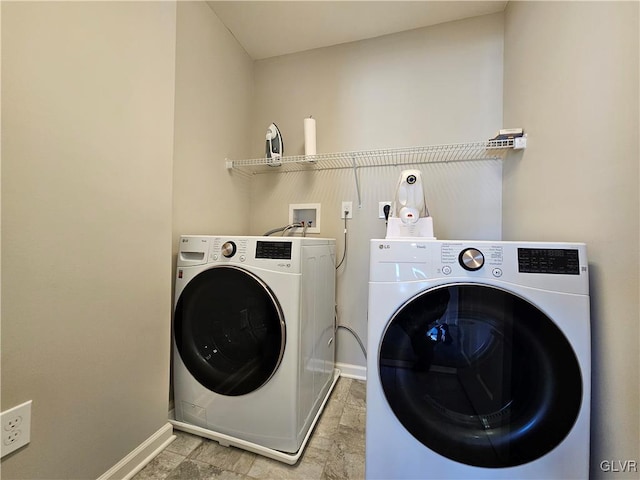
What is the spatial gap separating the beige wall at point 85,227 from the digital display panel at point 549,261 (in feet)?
4.46

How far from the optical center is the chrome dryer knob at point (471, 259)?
0.76 meters

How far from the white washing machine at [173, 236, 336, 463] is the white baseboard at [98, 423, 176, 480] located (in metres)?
0.07

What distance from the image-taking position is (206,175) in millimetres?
1458

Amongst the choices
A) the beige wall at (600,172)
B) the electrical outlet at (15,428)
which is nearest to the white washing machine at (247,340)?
the electrical outlet at (15,428)

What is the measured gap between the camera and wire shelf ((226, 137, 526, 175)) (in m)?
1.42

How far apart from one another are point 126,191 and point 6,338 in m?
0.53

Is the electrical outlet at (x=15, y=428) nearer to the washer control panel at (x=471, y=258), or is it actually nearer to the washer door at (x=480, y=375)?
the washer door at (x=480, y=375)

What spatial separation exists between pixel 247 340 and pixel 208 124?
1.27 meters

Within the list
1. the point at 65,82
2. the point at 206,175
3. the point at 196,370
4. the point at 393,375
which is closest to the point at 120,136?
the point at 65,82

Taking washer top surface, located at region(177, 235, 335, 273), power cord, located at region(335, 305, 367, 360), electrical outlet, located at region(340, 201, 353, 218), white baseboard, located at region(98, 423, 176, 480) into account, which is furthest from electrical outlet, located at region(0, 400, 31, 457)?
electrical outlet, located at region(340, 201, 353, 218)

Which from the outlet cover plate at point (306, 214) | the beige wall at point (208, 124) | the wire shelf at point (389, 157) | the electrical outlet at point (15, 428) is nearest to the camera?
the electrical outlet at point (15, 428)

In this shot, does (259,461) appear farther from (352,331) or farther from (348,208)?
(348,208)

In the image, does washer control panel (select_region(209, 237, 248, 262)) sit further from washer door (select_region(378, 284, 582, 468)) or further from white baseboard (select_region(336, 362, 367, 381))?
white baseboard (select_region(336, 362, 367, 381))

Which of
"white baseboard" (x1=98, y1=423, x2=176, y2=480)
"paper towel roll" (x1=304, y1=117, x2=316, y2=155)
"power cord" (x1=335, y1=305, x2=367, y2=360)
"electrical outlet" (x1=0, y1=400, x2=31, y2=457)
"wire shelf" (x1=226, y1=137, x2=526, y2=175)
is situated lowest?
"white baseboard" (x1=98, y1=423, x2=176, y2=480)
